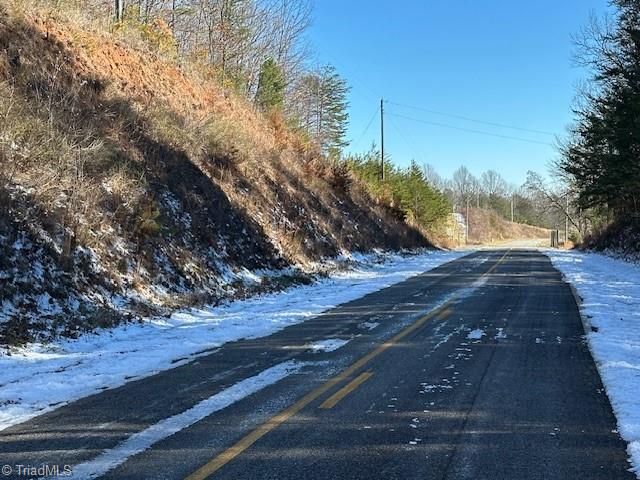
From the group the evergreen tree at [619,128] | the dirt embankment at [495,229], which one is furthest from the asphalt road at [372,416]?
the dirt embankment at [495,229]

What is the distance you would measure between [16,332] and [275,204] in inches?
533

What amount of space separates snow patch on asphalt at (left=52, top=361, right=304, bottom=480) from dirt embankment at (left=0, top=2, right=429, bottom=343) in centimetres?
384

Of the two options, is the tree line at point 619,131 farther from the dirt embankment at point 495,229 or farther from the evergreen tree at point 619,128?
the dirt embankment at point 495,229

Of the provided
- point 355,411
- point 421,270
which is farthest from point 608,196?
point 355,411

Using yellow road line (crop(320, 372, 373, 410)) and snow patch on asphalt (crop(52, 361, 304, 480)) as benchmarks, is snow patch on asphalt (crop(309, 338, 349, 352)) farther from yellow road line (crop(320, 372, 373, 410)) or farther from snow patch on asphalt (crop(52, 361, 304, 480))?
yellow road line (crop(320, 372, 373, 410))

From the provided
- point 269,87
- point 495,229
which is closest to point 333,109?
point 269,87

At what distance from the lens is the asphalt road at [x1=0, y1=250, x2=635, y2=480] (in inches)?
168

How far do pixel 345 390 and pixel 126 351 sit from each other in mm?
3771

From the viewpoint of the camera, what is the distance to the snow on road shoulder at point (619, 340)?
5242 mm

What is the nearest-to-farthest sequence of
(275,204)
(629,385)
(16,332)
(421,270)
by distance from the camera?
(629,385)
(16,332)
(275,204)
(421,270)

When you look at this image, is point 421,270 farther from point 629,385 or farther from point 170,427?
point 170,427

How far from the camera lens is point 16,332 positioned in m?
8.17

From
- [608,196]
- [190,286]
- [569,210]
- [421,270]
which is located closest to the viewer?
[190,286]

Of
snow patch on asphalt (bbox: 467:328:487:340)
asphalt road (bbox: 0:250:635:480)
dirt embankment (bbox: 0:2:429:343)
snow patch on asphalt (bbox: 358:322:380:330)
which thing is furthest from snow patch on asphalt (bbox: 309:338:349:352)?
dirt embankment (bbox: 0:2:429:343)
